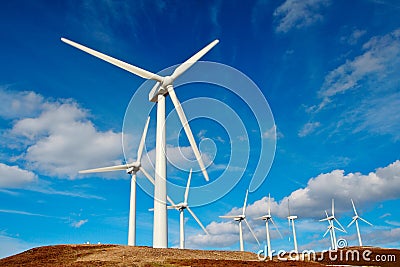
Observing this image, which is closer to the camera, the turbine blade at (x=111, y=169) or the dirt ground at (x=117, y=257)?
the dirt ground at (x=117, y=257)

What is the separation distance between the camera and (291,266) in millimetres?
38375

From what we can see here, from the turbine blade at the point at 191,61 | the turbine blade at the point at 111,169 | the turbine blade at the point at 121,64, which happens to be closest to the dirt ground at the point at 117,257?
the turbine blade at the point at 121,64

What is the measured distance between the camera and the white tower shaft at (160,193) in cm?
4762

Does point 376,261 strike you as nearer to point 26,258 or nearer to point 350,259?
point 350,259

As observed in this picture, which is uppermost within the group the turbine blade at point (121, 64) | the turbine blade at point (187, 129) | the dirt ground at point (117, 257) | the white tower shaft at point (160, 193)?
the turbine blade at point (121, 64)

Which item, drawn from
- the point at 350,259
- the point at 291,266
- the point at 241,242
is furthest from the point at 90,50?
the point at 350,259

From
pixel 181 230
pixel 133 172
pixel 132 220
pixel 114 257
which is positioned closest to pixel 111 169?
pixel 133 172

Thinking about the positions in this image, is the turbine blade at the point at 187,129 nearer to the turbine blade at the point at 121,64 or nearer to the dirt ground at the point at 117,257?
the turbine blade at the point at 121,64

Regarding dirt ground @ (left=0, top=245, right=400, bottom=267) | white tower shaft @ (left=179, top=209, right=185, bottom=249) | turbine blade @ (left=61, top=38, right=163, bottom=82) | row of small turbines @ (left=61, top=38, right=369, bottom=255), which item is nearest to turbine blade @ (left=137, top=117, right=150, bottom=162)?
row of small turbines @ (left=61, top=38, right=369, bottom=255)

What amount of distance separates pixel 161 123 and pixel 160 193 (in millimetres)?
10199

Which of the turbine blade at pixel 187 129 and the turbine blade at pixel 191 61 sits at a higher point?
the turbine blade at pixel 191 61

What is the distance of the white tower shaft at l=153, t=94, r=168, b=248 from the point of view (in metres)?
47.6

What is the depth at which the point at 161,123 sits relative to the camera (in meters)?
53.7

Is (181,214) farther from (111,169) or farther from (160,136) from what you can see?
(160,136)
